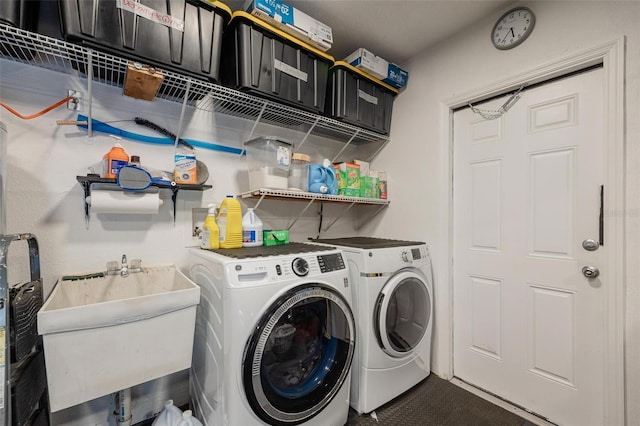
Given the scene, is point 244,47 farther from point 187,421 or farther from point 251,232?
point 187,421

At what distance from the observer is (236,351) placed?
1.13m

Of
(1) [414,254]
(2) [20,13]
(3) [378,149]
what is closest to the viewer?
(2) [20,13]

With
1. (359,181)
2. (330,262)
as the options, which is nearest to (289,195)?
(330,262)

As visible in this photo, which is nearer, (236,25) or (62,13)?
(62,13)

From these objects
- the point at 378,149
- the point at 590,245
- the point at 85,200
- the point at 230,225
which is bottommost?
the point at 590,245

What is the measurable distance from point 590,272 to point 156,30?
8.08 feet

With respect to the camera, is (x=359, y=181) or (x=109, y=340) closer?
(x=109, y=340)

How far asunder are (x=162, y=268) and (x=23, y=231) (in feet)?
2.04

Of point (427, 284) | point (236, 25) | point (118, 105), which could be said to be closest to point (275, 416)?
point (427, 284)

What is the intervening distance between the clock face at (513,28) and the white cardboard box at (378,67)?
64 cm

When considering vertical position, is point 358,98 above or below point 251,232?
above

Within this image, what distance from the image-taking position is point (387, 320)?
5.54ft

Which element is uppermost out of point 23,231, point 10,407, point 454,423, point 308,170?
point 308,170

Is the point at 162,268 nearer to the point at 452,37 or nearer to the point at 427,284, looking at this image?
the point at 427,284
